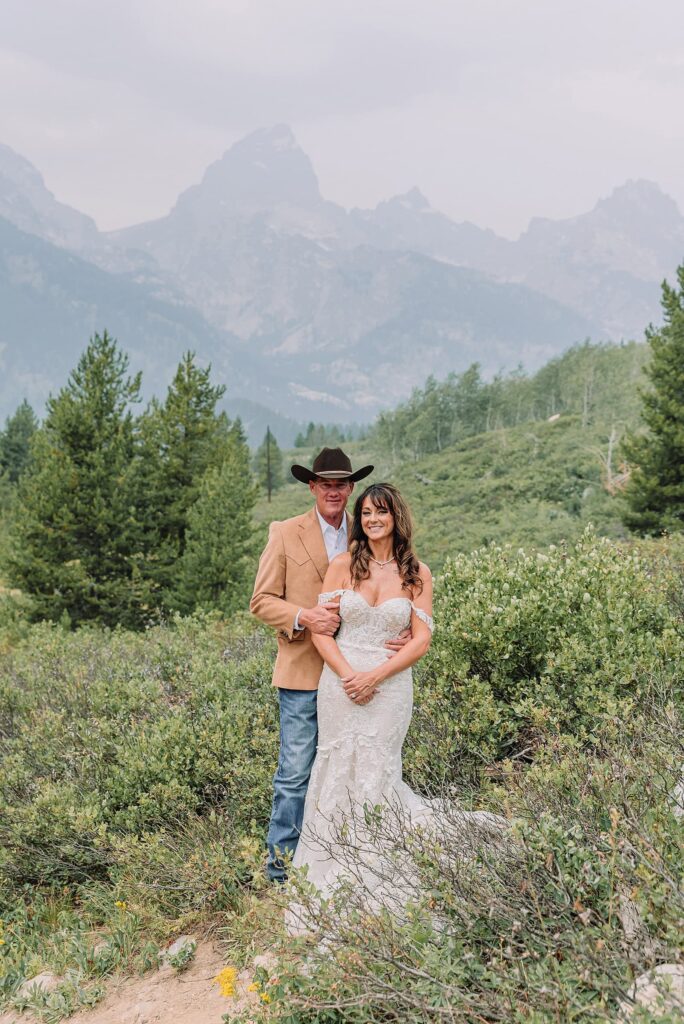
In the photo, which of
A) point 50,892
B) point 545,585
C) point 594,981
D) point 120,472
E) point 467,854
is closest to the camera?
point 594,981

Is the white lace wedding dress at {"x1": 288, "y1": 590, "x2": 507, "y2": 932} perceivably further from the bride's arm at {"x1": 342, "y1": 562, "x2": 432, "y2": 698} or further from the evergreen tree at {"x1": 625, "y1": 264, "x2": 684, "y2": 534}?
the evergreen tree at {"x1": 625, "y1": 264, "x2": 684, "y2": 534}

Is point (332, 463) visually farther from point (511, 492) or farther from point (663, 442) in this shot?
point (511, 492)

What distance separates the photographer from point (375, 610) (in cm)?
454

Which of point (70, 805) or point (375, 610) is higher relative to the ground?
point (375, 610)

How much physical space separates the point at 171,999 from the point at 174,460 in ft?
78.3

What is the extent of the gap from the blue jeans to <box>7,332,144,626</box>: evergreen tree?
18.9 metres

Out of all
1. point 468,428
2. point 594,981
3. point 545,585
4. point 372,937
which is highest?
point 468,428

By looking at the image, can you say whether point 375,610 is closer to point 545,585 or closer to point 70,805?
point 545,585

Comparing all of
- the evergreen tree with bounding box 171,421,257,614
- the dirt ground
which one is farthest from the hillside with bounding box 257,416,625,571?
the dirt ground

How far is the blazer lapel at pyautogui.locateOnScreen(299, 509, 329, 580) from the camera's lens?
4977 mm

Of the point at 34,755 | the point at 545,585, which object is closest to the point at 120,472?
the point at 34,755

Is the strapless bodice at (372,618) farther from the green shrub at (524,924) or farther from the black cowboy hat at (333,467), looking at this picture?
the green shrub at (524,924)

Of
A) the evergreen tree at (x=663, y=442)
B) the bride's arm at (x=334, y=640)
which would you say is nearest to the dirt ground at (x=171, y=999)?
the bride's arm at (x=334, y=640)

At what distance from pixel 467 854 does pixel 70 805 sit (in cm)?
358
